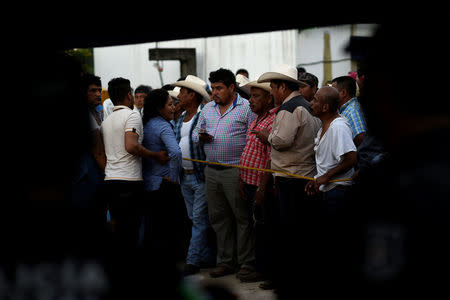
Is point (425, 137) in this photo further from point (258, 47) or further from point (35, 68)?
point (258, 47)

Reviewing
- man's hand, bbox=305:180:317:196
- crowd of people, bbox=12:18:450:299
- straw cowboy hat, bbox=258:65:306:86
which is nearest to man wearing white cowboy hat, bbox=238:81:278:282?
straw cowboy hat, bbox=258:65:306:86

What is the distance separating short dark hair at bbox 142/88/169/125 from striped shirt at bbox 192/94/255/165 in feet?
1.61

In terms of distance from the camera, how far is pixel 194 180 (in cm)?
665

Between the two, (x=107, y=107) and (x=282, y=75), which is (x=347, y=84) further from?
(x=107, y=107)

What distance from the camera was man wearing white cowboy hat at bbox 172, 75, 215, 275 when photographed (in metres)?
6.57

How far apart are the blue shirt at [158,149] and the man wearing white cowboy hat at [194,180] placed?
56 centimetres

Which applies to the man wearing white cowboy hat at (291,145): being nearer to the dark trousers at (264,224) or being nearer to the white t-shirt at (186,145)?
the dark trousers at (264,224)

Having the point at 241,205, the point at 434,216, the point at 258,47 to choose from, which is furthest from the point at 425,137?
the point at 258,47

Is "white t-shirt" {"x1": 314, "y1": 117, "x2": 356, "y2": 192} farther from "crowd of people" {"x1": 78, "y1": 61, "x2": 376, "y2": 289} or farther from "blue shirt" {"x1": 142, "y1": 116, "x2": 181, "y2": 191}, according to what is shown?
"blue shirt" {"x1": 142, "y1": 116, "x2": 181, "y2": 191}

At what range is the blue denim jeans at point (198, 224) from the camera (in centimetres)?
665

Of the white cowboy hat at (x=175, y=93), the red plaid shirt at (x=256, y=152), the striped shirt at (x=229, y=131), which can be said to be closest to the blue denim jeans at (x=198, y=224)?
the striped shirt at (x=229, y=131)

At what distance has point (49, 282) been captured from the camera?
62.6 inches

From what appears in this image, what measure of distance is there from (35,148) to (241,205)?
465cm

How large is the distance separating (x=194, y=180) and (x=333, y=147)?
1981 mm
